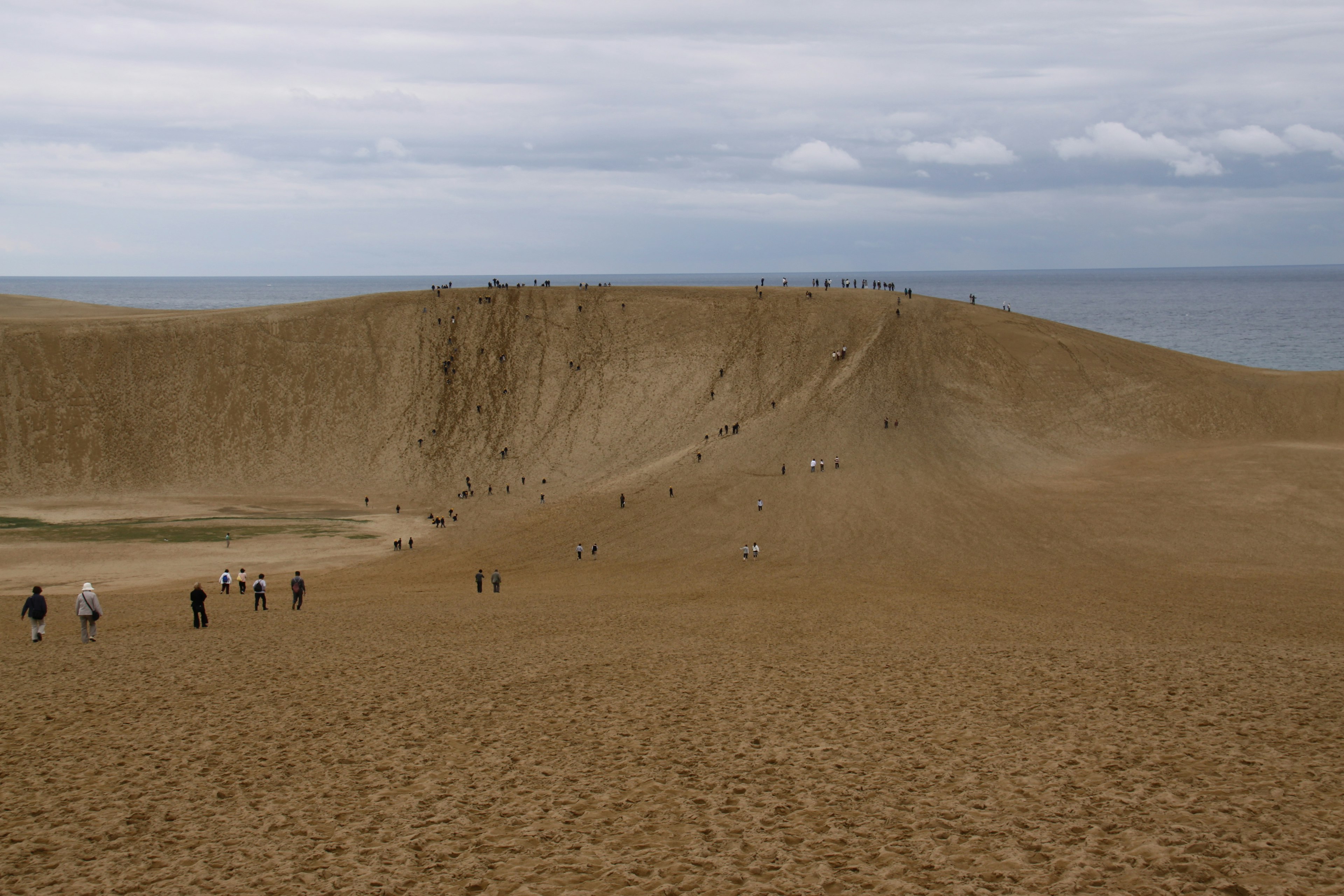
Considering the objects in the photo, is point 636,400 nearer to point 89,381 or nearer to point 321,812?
point 89,381

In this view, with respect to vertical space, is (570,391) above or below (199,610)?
above

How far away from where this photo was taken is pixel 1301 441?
49.0 m

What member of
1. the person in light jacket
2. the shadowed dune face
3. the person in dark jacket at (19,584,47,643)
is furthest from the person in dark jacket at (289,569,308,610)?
the shadowed dune face

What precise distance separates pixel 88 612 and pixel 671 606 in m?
14.0

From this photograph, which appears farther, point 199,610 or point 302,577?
point 302,577

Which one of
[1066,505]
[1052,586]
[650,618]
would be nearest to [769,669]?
[650,618]

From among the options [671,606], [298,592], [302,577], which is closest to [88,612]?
[298,592]

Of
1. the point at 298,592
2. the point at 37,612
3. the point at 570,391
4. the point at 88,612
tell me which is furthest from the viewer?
the point at 570,391

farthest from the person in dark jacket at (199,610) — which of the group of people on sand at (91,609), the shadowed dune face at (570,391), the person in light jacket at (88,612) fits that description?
the shadowed dune face at (570,391)

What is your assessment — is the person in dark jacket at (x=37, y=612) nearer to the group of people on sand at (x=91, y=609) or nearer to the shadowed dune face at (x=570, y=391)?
the group of people on sand at (x=91, y=609)

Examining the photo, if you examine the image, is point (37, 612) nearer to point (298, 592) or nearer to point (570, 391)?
point (298, 592)

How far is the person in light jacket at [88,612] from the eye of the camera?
61.6 ft

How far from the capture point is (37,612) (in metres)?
18.5

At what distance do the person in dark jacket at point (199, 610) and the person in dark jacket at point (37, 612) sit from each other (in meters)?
2.75
